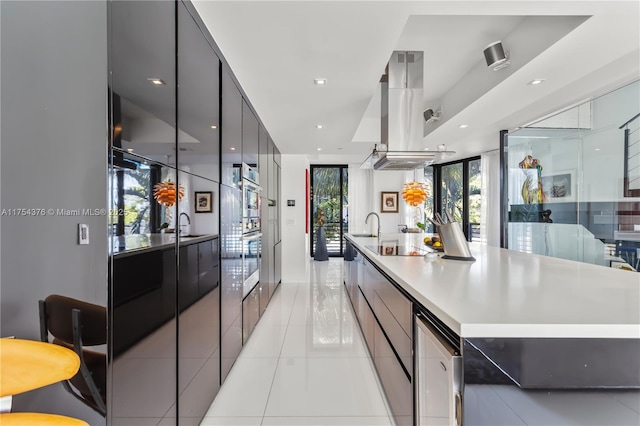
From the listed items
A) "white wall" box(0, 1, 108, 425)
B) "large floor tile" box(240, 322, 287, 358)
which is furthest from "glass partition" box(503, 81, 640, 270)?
"white wall" box(0, 1, 108, 425)

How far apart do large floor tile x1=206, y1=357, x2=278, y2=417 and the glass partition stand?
Result: 402cm

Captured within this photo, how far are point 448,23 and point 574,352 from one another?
8.71 feet

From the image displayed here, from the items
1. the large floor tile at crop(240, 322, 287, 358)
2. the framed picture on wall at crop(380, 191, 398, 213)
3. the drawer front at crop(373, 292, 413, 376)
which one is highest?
the framed picture on wall at crop(380, 191, 398, 213)

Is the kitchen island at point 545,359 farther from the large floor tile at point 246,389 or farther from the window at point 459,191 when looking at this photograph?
the window at point 459,191

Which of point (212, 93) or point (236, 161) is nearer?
point (212, 93)

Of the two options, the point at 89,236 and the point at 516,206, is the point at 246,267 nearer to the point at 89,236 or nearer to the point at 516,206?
the point at 89,236

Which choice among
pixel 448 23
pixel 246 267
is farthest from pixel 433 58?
pixel 246 267

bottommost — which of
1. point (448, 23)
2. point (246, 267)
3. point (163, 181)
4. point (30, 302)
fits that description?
point (246, 267)

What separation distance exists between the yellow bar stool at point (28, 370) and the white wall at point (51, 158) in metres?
0.10

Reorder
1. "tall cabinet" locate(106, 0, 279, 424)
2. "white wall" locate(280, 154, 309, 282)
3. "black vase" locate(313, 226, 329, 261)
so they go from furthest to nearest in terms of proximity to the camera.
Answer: "black vase" locate(313, 226, 329, 261)
"white wall" locate(280, 154, 309, 282)
"tall cabinet" locate(106, 0, 279, 424)

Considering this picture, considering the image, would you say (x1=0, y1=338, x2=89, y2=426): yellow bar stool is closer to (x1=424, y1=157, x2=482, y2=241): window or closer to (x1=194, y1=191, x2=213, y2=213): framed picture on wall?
(x1=194, y1=191, x2=213, y2=213): framed picture on wall

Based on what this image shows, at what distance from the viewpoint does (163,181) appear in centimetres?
136

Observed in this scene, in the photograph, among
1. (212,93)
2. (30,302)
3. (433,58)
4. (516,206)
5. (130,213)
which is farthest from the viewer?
(516,206)

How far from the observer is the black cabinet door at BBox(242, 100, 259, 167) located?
2.76 metres
